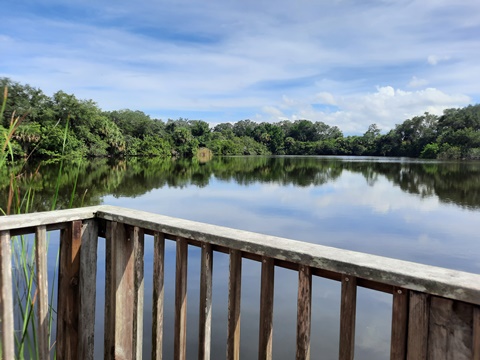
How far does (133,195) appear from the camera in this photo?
15586 millimetres

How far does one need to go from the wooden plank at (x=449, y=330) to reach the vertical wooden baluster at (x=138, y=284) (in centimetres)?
103

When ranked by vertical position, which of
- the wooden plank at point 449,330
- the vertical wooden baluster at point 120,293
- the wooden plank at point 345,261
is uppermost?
the wooden plank at point 345,261

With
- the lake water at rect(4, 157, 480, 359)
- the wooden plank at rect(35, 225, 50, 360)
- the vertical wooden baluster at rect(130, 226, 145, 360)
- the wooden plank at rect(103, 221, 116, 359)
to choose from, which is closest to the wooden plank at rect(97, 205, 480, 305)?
the vertical wooden baluster at rect(130, 226, 145, 360)

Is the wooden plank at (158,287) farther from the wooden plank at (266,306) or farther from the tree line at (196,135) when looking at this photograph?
the tree line at (196,135)

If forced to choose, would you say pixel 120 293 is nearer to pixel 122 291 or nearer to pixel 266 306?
pixel 122 291

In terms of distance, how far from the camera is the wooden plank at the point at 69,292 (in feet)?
5.06

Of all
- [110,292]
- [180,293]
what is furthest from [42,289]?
[180,293]

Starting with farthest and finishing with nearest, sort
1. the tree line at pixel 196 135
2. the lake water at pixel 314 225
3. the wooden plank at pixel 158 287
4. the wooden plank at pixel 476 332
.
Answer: the tree line at pixel 196 135
the lake water at pixel 314 225
the wooden plank at pixel 158 287
the wooden plank at pixel 476 332

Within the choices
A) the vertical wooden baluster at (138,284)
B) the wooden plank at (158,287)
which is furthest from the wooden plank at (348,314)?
the vertical wooden baluster at (138,284)

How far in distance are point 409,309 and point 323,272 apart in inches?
8.9

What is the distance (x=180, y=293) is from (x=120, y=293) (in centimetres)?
34

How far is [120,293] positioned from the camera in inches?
61.7

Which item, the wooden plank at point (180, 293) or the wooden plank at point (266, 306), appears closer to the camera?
the wooden plank at point (266, 306)

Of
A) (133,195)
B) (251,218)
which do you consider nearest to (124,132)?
(133,195)
